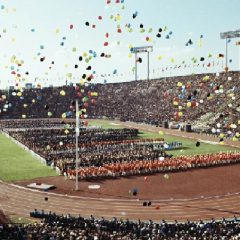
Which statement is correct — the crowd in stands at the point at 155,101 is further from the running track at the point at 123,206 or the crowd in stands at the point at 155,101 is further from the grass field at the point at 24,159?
the running track at the point at 123,206

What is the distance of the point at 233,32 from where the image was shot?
10238cm

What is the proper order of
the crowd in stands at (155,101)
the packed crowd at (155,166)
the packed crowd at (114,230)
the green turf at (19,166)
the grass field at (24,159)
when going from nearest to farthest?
the packed crowd at (114,230)
the packed crowd at (155,166)
the green turf at (19,166)
the grass field at (24,159)
the crowd in stands at (155,101)

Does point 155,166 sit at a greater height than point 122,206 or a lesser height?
greater

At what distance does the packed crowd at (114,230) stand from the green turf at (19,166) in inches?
543

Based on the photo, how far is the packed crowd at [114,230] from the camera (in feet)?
70.0

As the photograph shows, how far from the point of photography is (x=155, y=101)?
335 feet

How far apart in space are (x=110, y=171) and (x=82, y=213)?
1106cm

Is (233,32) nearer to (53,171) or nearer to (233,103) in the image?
(233,103)

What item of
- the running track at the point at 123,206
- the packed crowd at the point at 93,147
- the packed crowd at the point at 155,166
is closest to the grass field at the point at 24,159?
the packed crowd at the point at 93,147

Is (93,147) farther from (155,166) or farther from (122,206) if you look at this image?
(122,206)

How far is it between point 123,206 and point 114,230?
626 centimetres

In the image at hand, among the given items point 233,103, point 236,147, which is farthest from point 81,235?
point 233,103

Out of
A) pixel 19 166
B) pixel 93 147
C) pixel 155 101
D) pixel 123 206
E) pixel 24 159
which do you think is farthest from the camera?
pixel 155 101

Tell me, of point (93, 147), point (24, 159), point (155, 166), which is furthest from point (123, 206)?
point (93, 147)
